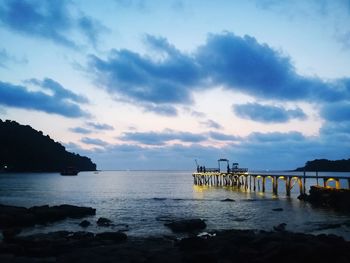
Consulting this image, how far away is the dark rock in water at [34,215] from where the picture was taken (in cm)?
3231

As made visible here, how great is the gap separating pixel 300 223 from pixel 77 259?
2551 centimetres

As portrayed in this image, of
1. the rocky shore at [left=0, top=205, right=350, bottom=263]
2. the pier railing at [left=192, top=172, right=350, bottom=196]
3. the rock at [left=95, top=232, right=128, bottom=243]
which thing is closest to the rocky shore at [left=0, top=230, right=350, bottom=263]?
the rocky shore at [left=0, top=205, right=350, bottom=263]

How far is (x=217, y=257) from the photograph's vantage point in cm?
1753

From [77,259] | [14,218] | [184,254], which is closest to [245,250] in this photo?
[184,254]

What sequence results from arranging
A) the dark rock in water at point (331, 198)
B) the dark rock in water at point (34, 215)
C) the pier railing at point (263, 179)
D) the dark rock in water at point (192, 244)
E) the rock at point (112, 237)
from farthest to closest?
the pier railing at point (263, 179) → the dark rock in water at point (331, 198) → the dark rock in water at point (34, 215) → the rock at point (112, 237) → the dark rock in water at point (192, 244)

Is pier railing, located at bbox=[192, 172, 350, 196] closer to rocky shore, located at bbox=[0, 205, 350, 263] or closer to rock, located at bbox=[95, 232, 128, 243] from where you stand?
rocky shore, located at bbox=[0, 205, 350, 263]

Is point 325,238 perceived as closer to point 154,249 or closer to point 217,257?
point 217,257

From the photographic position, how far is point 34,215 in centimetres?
3475

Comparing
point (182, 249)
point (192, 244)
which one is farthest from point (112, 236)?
point (192, 244)

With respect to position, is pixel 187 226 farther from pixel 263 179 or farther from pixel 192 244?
pixel 263 179

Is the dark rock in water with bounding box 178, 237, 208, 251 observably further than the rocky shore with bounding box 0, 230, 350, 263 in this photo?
Yes

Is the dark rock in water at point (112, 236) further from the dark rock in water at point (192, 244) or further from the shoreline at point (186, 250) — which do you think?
the dark rock in water at point (192, 244)

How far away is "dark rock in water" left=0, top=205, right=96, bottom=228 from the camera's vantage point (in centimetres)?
3231

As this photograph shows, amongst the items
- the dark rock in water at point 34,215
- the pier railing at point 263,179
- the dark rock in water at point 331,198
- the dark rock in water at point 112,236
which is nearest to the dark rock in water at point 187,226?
the dark rock in water at point 112,236
